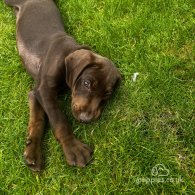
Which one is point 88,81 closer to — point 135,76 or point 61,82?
point 61,82

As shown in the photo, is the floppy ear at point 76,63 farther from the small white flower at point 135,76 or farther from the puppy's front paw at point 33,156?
the puppy's front paw at point 33,156

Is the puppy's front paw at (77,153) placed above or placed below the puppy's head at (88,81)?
below

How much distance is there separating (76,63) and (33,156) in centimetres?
A: 102

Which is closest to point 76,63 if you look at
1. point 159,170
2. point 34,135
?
point 34,135

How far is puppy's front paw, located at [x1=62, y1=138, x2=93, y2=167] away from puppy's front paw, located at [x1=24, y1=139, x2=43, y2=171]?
27cm

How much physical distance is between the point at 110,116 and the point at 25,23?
1730 mm

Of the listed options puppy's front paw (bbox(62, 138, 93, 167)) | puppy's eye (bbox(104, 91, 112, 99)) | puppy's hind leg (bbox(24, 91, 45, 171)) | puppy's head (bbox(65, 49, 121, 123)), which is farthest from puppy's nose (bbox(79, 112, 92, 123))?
puppy's hind leg (bbox(24, 91, 45, 171))

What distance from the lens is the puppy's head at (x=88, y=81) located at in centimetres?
412

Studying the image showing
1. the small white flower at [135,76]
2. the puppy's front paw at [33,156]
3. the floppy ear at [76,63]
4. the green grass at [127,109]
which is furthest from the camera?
the small white flower at [135,76]

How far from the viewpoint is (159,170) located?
153 inches

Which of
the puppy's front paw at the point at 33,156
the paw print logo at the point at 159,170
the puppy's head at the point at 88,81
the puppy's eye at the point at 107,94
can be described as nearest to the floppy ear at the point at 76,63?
the puppy's head at the point at 88,81
